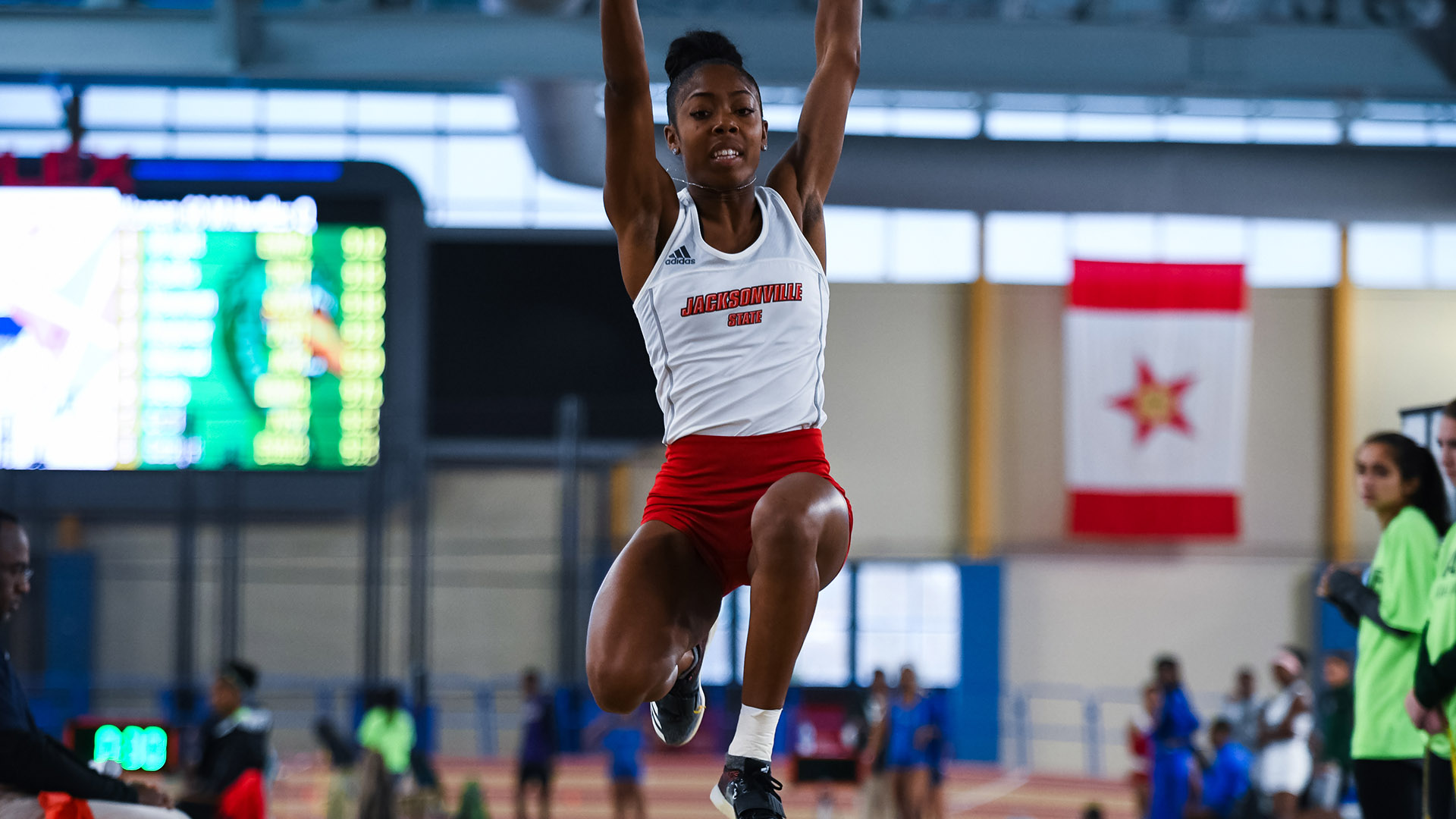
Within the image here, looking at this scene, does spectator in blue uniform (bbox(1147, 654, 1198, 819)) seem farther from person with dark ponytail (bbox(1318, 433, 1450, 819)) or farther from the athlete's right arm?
the athlete's right arm

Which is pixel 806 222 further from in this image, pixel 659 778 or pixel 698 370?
pixel 659 778

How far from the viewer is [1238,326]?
1709cm

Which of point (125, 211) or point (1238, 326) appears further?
point (1238, 326)

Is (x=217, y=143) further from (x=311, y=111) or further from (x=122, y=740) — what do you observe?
(x=122, y=740)

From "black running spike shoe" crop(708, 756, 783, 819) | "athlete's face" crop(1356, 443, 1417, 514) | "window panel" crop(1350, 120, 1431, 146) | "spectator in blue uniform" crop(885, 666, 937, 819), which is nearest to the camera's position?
"black running spike shoe" crop(708, 756, 783, 819)

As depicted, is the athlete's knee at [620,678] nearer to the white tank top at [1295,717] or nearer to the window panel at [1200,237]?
the white tank top at [1295,717]

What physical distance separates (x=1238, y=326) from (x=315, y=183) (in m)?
11.2

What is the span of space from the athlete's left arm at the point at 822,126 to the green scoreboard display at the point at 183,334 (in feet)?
27.3

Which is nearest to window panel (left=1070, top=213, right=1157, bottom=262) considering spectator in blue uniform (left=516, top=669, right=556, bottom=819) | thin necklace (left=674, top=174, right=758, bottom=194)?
spectator in blue uniform (left=516, top=669, right=556, bottom=819)

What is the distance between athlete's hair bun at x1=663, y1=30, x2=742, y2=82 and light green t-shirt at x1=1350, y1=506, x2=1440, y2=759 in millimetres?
2434

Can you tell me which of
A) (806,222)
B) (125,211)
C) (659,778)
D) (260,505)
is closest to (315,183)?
(125,211)

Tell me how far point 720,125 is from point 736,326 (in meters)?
0.43

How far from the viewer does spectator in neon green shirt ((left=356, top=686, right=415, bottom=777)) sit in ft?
32.2

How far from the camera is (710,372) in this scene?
119 inches
